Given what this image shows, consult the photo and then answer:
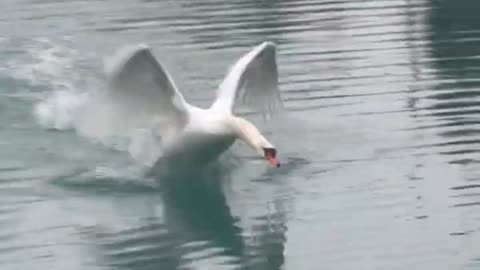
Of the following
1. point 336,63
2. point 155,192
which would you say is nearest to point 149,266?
point 155,192

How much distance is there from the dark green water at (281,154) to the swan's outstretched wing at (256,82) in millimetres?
362

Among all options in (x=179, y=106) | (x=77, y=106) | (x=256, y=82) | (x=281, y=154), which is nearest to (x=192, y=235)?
(x=179, y=106)

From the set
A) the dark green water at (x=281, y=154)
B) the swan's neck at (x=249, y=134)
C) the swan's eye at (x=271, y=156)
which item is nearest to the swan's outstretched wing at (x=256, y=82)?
the dark green water at (x=281, y=154)

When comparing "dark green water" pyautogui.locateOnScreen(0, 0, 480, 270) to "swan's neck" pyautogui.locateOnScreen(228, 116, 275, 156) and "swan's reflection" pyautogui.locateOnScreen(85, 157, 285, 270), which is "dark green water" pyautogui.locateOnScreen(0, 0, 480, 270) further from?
"swan's neck" pyautogui.locateOnScreen(228, 116, 275, 156)

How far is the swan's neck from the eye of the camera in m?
10.8

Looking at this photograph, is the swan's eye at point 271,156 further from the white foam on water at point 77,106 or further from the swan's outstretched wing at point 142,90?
the white foam on water at point 77,106

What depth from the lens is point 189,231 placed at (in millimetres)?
10938

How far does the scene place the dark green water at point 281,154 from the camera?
34.3 feet

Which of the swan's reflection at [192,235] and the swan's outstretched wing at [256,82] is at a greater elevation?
the swan's outstretched wing at [256,82]

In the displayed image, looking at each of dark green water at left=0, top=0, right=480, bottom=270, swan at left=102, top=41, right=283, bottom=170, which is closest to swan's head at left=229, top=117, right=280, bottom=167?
swan at left=102, top=41, right=283, bottom=170

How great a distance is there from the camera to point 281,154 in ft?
40.3

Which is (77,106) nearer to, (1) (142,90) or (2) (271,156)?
(1) (142,90)

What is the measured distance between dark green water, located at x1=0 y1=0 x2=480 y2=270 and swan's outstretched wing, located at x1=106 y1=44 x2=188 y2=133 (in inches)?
19.4

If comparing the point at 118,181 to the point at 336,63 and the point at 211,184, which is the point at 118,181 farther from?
the point at 336,63
